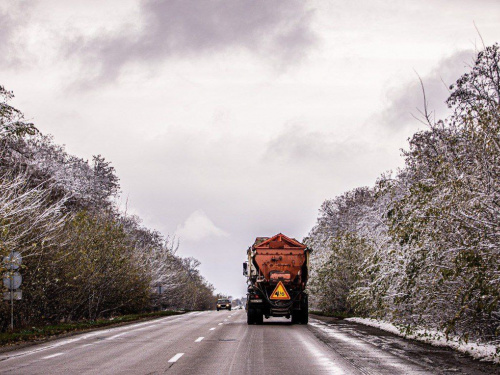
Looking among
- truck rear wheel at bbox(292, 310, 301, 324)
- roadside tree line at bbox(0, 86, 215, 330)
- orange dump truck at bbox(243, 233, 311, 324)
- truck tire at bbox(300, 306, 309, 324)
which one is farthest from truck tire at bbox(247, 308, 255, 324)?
roadside tree line at bbox(0, 86, 215, 330)

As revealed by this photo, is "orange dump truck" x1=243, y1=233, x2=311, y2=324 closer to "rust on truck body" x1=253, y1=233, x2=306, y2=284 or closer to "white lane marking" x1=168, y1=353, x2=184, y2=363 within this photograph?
"rust on truck body" x1=253, y1=233, x2=306, y2=284

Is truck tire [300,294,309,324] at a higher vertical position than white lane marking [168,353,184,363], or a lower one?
higher

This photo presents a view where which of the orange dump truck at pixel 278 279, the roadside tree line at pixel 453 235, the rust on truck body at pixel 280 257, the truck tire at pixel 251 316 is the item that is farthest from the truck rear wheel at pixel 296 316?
the roadside tree line at pixel 453 235

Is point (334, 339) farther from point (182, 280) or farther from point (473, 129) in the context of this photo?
point (182, 280)

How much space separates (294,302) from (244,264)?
382 cm

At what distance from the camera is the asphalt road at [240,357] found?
10883 millimetres

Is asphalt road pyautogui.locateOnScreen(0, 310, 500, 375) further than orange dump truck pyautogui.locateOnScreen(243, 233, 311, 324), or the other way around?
orange dump truck pyautogui.locateOnScreen(243, 233, 311, 324)

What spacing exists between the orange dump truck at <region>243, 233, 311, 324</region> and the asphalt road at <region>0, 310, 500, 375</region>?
7.55 meters

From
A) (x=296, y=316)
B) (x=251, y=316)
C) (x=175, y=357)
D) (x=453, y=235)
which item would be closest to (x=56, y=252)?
(x=251, y=316)

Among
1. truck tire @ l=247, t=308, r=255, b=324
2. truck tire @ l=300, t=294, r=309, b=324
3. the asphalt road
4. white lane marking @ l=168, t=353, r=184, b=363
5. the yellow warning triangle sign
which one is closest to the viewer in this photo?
the asphalt road

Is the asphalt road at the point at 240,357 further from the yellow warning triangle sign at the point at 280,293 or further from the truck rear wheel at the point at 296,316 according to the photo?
the truck rear wheel at the point at 296,316

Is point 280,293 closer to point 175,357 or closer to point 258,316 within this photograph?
point 258,316

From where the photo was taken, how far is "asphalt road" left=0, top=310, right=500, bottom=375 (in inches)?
428

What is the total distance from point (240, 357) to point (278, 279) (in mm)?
13658
